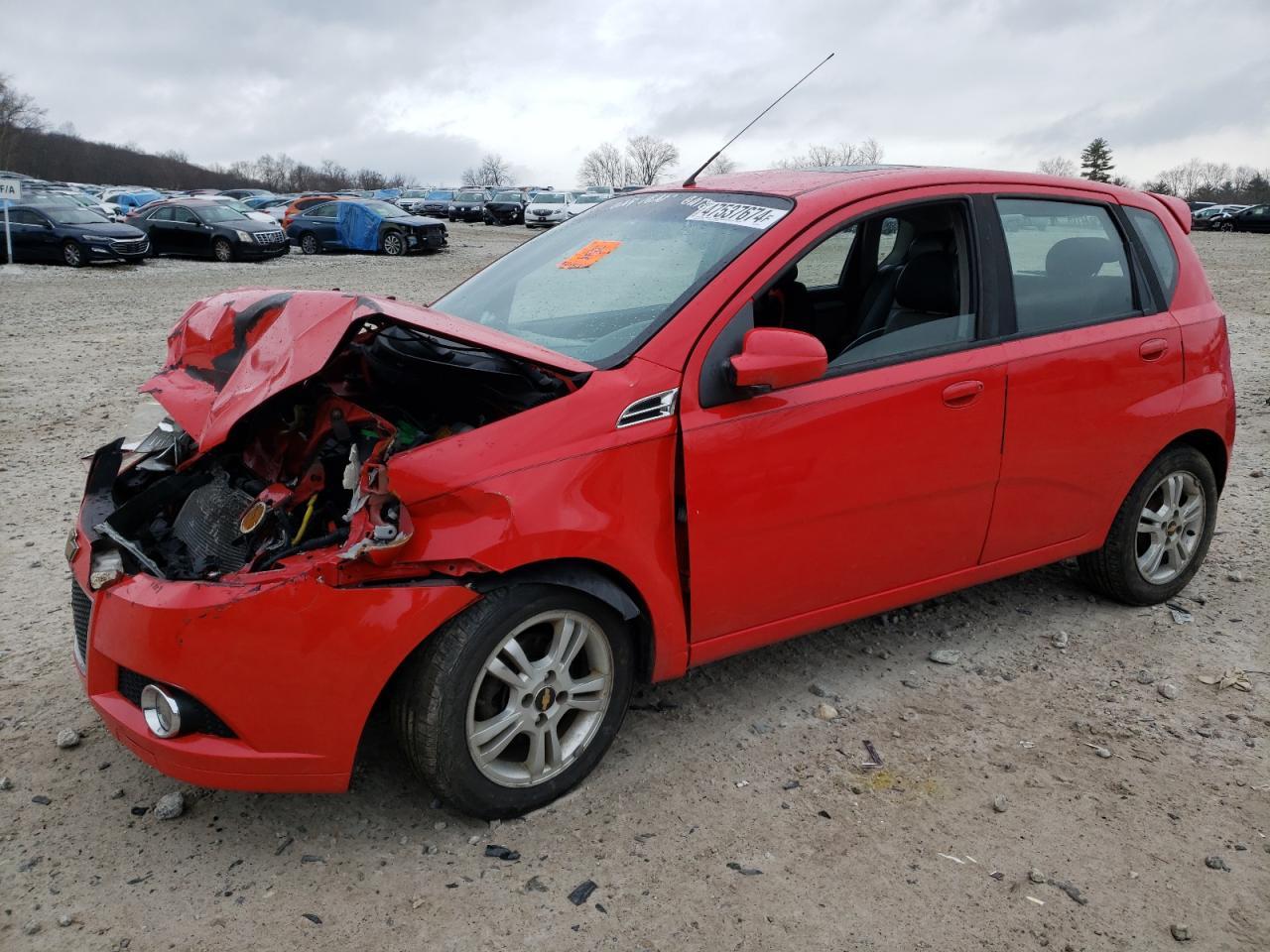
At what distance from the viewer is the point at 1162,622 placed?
13.7 ft

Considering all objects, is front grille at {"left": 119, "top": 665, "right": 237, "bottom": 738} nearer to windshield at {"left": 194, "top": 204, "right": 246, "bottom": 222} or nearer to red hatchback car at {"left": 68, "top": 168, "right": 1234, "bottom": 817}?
red hatchback car at {"left": 68, "top": 168, "right": 1234, "bottom": 817}

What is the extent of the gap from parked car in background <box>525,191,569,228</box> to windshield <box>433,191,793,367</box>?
34.4m

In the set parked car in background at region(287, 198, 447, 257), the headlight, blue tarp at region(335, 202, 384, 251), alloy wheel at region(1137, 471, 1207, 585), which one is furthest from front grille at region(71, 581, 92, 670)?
blue tarp at region(335, 202, 384, 251)

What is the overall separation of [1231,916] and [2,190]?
22.0 metres

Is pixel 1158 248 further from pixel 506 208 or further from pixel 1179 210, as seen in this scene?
pixel 506 208

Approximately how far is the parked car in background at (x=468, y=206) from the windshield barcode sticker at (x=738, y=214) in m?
45.4

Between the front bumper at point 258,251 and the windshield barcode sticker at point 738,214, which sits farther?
the front bumper at point 258,251

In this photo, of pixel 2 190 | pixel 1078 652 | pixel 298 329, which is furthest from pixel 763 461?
pixel 2 190

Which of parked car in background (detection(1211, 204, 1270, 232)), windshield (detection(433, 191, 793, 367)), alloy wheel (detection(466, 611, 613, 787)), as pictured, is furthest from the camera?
parked car in background (detection(1211, 204, 1270, 232))

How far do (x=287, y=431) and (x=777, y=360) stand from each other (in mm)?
1639

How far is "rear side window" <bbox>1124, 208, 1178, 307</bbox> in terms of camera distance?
4008mm

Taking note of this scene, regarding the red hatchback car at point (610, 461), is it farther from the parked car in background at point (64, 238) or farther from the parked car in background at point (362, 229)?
the parked car in background at point (362, 229)

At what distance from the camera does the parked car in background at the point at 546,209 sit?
38.0m

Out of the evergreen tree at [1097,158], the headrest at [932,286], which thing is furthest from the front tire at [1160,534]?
the evergreen tree at [1097,158]
